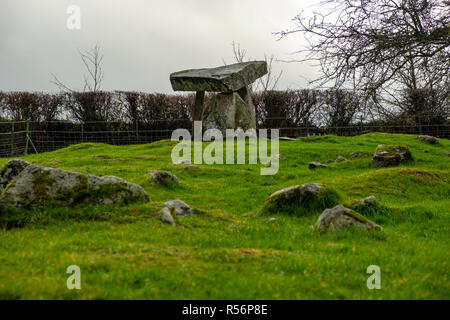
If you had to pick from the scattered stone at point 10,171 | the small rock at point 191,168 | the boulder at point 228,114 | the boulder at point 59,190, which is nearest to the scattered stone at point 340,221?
the boulder at point 59,190

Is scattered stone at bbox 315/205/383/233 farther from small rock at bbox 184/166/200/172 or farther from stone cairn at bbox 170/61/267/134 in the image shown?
stone cairn at bbox 170/61/267/134

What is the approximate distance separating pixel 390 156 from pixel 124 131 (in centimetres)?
1698

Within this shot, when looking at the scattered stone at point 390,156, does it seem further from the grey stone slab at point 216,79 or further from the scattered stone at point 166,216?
the scattered stone at point 166,216

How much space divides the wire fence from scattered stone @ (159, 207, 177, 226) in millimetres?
19601

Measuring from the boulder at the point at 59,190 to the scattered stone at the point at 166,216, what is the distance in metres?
0.90

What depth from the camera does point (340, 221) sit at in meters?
6.50

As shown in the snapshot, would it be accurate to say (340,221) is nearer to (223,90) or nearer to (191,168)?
(191,168)

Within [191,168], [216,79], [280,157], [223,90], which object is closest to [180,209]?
[191,168]

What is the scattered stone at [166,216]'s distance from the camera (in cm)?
664

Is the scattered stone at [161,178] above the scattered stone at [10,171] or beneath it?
beneath

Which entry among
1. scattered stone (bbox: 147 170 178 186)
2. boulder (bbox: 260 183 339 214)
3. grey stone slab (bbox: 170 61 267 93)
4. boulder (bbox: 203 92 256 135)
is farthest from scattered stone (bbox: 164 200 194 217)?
boulder (bbox: 203 92 256 135)
